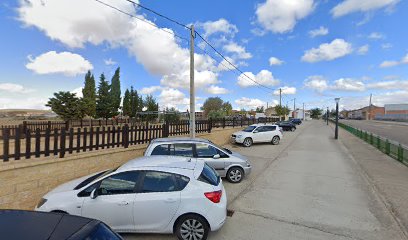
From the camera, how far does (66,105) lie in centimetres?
2703

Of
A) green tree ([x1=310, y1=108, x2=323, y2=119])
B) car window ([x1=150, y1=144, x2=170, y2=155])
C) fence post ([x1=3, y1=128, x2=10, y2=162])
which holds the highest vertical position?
green tree ([x1=310, y1=108, x2=323, y2=119])

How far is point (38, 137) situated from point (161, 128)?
5362 mm

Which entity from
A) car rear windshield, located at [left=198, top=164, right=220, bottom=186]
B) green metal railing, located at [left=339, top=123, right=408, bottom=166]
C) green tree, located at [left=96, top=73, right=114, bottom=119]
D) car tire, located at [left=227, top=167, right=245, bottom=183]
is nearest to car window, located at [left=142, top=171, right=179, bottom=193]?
car rear windshield, located at [left=198, top=164, right=220, bottom=186]

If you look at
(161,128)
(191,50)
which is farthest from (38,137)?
(191,50)

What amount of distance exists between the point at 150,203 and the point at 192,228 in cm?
82

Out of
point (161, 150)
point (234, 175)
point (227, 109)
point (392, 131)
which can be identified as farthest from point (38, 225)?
point (227, 109)

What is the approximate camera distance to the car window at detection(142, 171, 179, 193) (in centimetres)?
410

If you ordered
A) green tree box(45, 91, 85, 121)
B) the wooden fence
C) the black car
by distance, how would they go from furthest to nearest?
green tree box(45, 91, 85, 121) → the wooden fence → the black car

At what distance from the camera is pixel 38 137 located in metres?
5.82

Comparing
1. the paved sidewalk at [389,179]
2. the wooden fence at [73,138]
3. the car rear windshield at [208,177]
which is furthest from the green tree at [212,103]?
the car rear windshield at [208,177]

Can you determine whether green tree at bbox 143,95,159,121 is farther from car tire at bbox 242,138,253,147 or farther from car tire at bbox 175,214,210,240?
car tire at bbox 175,214,210,240

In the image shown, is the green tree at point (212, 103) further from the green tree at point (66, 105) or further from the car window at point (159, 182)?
the car window at point (159, 182)

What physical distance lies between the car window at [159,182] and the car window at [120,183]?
0.19 metres

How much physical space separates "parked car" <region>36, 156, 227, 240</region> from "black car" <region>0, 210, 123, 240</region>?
1588 mm
